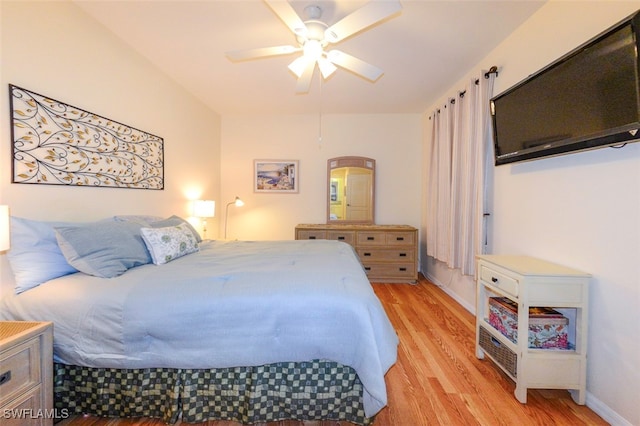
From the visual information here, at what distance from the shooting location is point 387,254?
12.2 feet

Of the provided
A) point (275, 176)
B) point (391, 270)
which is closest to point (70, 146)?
point (275, 176)

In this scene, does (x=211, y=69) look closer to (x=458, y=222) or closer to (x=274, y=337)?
(x=274, y=337)

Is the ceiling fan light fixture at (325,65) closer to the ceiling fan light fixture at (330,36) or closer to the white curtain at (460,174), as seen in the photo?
the ceiling fan light fixture at (330,36)

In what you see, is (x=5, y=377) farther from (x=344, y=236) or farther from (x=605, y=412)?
(x=344, y=236)

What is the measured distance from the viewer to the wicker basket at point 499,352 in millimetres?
1619

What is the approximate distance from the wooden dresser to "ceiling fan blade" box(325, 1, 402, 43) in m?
2.55

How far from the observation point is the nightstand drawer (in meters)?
1.04

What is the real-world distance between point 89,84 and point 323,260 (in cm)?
221

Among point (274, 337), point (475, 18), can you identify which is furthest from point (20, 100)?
point (475, 18)

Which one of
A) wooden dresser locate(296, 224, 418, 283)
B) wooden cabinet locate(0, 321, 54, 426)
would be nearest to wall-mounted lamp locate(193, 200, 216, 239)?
wooden dresser locate(296, 224, 418, 283)

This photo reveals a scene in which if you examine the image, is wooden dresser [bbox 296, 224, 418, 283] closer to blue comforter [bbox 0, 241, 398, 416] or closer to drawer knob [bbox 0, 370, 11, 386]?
blue comforter [bbox 0, 241, 398, 416]

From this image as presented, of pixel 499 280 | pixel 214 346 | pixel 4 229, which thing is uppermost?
pixel 4 229

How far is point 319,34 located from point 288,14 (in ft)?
0.96

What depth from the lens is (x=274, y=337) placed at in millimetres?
1313
